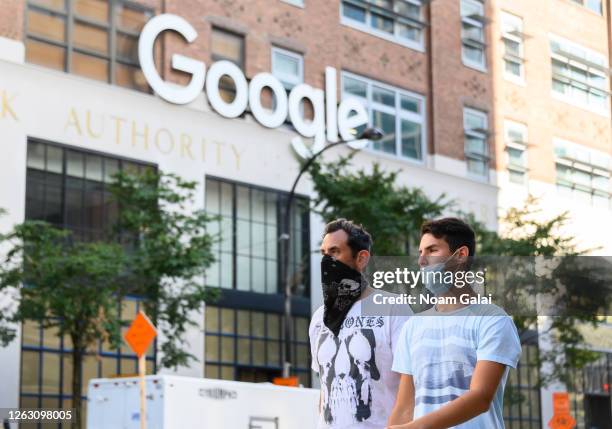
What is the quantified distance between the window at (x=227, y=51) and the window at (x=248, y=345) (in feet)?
20.0

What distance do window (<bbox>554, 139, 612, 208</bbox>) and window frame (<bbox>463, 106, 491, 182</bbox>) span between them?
3179mm

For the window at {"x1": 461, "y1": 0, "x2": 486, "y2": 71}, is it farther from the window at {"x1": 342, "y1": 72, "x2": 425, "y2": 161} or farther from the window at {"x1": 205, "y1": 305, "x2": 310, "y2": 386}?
the window at {"x1": 205, "y1": 305, "x2": 310, "y2": 386}

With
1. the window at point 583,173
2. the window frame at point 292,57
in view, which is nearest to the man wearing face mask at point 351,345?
the window frame at point 292,57

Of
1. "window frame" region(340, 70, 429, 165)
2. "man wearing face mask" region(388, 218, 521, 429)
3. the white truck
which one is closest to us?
"man wearing face mask" region(388, 218, 521, 429)

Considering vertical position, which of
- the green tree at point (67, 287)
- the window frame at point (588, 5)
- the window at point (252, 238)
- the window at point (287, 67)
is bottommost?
the green tree at point (67, 287)

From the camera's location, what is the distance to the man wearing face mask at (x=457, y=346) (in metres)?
5.07

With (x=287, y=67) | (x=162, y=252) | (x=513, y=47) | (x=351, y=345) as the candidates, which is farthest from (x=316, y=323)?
(x=513, y=47)

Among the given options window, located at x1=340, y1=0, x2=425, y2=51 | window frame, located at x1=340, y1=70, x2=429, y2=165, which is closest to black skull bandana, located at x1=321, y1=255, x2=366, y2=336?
window frame, located at x1=340, y1=70, x2=429, y2=165

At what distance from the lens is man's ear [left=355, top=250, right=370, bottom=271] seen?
6.87 m

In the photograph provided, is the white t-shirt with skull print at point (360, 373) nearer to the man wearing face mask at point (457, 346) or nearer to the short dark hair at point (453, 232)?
the man wearing face mask at point (457, 346)

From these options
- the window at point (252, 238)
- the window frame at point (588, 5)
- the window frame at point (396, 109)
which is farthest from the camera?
the window frame at point (588, 5)

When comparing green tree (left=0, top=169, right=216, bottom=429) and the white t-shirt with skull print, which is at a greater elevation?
green tree (left=0, top=169, right=216, bottom=429)

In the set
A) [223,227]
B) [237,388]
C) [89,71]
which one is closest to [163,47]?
[89,71]

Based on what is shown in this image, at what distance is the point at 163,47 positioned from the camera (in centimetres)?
3231
